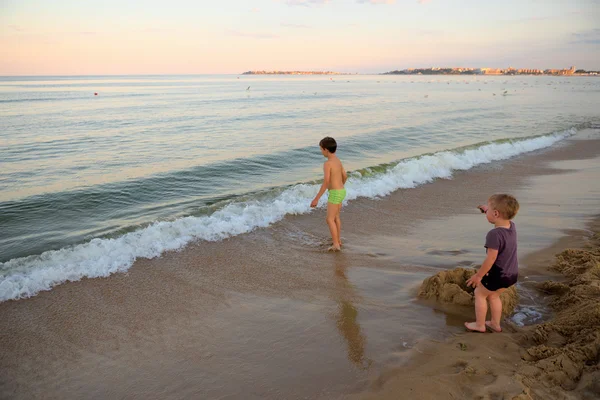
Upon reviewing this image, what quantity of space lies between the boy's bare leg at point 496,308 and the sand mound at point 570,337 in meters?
0.26

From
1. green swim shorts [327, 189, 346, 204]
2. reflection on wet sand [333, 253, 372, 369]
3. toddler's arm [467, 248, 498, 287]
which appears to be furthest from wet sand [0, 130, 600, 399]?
green swim shorts [327, 189, 346, 204]

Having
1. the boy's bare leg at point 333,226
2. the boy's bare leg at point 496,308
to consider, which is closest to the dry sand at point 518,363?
the boy's bare leg at point 496,308

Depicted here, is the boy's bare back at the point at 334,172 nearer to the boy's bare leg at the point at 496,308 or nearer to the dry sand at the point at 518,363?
the dry sand at the point at 518,363

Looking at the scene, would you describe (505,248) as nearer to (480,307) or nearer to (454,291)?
(480,307)

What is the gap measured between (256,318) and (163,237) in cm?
293

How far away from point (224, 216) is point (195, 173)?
4157mm

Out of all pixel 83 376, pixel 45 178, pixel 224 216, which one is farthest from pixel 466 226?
pixel 45 178

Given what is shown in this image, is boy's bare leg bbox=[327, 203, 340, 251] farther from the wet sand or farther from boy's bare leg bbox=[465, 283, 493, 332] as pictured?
boy's bare leg bbox=[465, 283, 493, 332]

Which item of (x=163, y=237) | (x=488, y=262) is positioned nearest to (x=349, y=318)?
A: (x=488, y=262)

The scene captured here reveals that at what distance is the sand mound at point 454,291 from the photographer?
4.23 meters

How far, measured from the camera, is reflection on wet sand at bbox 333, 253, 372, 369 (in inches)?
138

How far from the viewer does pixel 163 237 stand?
6.57 m

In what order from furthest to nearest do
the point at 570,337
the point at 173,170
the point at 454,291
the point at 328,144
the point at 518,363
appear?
the point at 173,170 < the point at 328,144 < the point at 454,291 < the point at 570,337 < the point at 518,363

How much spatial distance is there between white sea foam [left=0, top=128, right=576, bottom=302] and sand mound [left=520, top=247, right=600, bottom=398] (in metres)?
4.64
